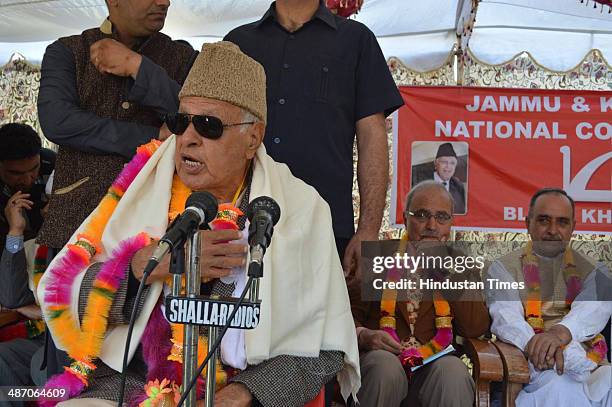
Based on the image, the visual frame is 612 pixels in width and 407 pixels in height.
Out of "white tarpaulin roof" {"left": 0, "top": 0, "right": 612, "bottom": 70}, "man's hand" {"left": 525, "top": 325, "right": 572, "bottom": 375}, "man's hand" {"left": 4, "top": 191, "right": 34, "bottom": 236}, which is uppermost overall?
"white tarpaulin roof" {"left": 0, "top": 0, "right": 612, "bottom": 70}

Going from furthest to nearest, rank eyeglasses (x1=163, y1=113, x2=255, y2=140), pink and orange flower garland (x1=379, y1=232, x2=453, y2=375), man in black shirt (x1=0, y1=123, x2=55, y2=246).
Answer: man in black shirt (x1=0, y1=123, x2=55, y2=246) → pink and orange flower garland (x1=379, y1=232, x2=453, y2=375) → eyeglasses (x1=163, y1=113, x2=255, y2=140)

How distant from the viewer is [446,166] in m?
6.48

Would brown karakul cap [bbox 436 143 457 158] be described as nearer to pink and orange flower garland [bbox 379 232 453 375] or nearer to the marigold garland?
pink and orange flower garland [bbox 379 232 453 375]

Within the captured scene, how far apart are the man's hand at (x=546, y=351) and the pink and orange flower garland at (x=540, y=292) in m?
0.21

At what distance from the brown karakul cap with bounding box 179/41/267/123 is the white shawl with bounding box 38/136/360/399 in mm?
203

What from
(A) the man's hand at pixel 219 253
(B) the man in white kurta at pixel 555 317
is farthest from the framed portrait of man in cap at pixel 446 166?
(A) the man's hand at pixel 219 253

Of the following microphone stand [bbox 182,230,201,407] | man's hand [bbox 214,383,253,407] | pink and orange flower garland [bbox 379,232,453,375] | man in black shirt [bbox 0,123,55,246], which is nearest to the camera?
microphone stand [bbox 182,230,201,407]

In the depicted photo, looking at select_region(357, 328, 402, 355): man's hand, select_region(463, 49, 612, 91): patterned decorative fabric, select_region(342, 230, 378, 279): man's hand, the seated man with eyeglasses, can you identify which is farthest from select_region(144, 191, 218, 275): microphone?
select_region(463, 49, 612, 91): patterned decorative fabric

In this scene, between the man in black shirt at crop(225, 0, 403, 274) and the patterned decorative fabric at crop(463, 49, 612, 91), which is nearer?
the man in black shirt at crop(225, 0, 403, 274)

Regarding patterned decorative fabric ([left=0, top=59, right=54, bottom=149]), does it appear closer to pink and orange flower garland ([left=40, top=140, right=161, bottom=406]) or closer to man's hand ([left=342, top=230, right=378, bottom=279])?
man's hand ([left=342, top=230, right=378, bottom=279])

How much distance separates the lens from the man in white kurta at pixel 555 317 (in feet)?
13.1

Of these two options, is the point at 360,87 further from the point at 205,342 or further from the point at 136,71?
the point at 205,342

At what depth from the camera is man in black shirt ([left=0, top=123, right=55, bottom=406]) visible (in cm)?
436

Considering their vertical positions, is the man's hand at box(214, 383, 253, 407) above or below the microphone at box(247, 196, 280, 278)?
below
